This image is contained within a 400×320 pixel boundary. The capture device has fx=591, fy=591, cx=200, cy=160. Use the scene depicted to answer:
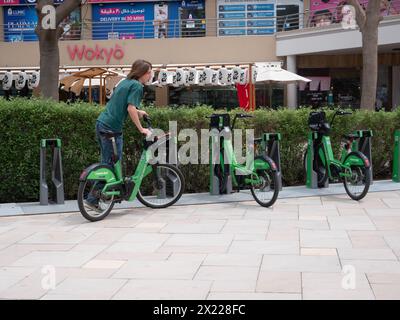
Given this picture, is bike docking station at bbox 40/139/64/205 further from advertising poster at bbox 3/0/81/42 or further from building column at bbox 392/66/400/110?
advertising poster at bbox 3/0/81/42

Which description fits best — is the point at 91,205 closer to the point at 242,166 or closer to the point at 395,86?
the point at 242,166

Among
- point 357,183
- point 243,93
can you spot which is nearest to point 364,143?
point 357,183

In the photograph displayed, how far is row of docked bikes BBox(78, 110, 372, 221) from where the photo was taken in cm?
692

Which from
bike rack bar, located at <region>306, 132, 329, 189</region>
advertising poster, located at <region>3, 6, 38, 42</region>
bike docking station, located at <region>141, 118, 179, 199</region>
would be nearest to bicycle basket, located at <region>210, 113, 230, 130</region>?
bike docking station, located at <region>141, 118, 179, 199</region>

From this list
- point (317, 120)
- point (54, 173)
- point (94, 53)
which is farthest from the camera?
point (94, 53)

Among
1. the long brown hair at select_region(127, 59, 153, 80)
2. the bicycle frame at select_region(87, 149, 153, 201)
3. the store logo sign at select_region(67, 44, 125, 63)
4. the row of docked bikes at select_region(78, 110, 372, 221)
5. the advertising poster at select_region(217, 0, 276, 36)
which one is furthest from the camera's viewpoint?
the advertising poster at select_region(217, 0, 276, 36)

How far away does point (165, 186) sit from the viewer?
7.73 meters

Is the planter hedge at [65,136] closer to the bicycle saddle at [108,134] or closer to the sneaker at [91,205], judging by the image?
the bicycle saddle at [108,134]

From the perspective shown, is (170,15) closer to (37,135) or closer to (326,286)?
(37,135)

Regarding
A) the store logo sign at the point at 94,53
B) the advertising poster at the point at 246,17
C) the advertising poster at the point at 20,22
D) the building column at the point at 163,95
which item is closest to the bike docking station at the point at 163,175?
the store logo sign at the point at 94,53

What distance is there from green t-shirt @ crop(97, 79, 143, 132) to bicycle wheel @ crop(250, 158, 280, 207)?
1858 mm

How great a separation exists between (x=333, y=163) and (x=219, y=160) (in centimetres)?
165

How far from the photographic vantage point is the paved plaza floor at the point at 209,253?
14.2 feet

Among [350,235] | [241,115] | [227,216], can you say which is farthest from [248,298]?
[241,115]
